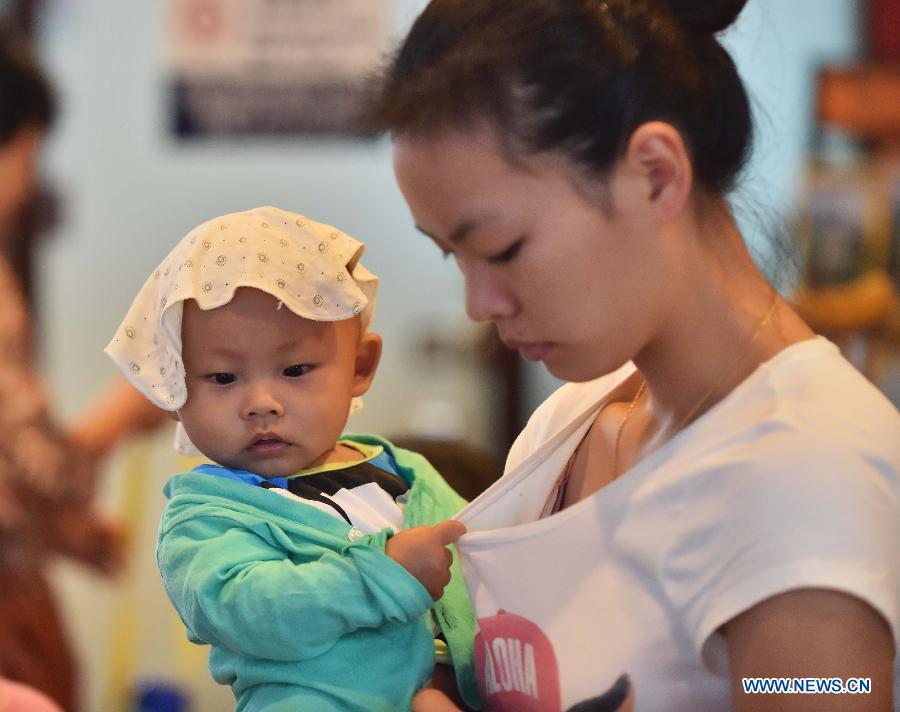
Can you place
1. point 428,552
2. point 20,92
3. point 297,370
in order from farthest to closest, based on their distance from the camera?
point 20,92 < point 297,370 < point 428,552

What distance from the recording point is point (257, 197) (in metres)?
4.02

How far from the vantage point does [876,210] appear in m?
4.12

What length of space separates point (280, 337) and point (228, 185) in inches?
114

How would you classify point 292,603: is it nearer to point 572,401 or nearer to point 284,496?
point 284,496

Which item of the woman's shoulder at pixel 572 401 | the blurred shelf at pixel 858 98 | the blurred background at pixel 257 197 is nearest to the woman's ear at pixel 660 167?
the woman's shoulder at pixel 572 401

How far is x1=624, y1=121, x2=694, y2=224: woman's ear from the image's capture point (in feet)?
Result: 3.29

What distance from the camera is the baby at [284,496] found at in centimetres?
110

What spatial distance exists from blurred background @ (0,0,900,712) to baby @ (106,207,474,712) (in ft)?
8.12

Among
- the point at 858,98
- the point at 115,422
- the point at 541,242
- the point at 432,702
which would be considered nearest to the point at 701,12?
the point at 541,242

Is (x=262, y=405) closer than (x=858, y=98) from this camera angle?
Yes

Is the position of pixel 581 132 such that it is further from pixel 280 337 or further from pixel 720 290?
pixel 280 337

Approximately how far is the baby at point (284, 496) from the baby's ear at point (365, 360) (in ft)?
0.07

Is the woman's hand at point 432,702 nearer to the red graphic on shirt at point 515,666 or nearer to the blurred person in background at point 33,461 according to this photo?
the red graphic on shirt at point 515,666

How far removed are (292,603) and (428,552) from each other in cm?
14
